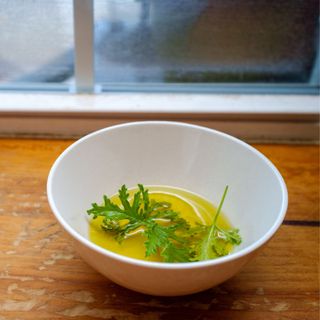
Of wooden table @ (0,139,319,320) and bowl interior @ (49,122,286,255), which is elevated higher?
bowl interior @ (49,122,286,255)

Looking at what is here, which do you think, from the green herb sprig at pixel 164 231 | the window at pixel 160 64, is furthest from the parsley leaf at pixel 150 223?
the window at pixel 160 64

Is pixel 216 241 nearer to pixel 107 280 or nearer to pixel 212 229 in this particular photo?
pixel 212 229

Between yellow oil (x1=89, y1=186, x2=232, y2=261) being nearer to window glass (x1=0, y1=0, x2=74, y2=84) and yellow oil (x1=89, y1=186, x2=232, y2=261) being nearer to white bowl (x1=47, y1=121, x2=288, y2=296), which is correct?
white bowl (x1=47, y1=121, x2=288, y2=296)

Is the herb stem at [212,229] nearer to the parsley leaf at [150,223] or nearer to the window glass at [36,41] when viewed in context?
the parsley leaf at [150,223]

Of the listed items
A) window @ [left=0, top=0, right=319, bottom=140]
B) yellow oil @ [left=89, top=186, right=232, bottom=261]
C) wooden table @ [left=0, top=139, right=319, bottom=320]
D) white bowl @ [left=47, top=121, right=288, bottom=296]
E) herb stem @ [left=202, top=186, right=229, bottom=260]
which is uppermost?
window @ [left=0, top=0, right=319, bottom=140]

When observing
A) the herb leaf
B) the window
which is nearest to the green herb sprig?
the herb leaf

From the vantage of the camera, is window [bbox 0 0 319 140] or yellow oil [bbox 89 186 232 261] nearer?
yellow oil [bbox 89 186 232 261]
